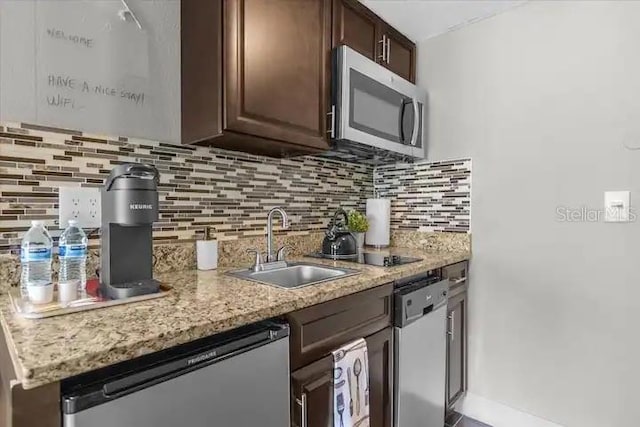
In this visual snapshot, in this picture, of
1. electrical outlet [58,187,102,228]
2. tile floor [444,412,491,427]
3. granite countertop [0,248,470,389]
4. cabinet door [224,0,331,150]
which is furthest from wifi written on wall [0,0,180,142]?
tile floor [444,412,491,427]

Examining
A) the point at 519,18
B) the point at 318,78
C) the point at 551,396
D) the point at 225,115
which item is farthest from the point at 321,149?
the point at 551,396

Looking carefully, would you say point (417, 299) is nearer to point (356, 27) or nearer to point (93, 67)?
point (356, 27)

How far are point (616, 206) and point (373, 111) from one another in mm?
1125

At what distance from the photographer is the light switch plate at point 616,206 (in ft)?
4.83

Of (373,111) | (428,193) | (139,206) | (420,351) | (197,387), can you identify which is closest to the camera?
(197,387)

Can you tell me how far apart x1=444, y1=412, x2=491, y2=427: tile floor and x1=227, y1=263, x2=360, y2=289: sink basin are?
106 centimetres

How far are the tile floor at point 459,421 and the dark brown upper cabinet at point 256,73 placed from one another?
61.7 inches

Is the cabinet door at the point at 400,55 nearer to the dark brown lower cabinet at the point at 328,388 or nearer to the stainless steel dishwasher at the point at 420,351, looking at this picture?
the stainless steel dishwasher at the point at 420,351

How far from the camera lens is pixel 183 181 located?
4.49 ft

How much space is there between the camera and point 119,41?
47.6 inches

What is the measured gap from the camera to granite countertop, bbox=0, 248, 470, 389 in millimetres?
→ 582

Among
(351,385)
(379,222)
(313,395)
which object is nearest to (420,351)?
(351,385)

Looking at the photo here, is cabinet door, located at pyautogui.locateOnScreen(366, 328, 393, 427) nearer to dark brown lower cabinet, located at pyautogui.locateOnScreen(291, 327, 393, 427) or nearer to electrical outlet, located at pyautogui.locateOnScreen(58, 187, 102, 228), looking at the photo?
dark brown lower cabinet, located at pyautogui.locateOnScreen(291, 327, 393, 427)

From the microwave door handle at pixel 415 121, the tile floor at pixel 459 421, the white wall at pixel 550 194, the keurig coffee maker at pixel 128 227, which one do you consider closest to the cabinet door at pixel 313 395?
the keurig coffee maker at pixel 128 227
